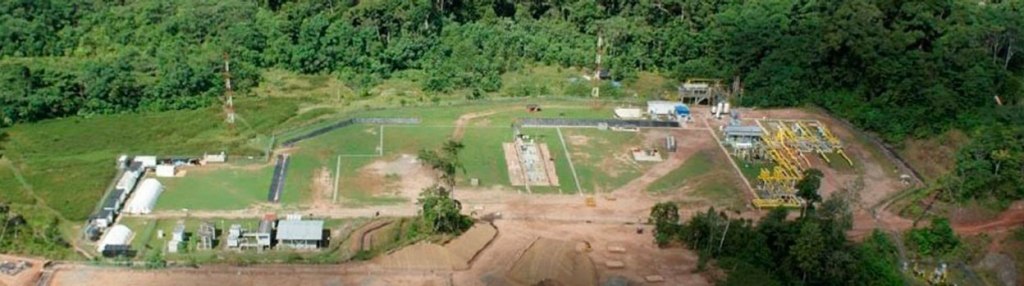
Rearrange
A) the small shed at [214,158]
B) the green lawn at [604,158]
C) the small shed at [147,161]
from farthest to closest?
the small shed at [214,158] < the green lawn at [604,158] < the small shed at [147,161]

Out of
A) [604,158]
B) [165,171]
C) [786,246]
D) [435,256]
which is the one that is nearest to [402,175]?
[435,256]

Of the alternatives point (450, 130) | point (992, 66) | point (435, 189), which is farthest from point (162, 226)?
point (992, 66)

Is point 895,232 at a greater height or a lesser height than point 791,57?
lesser

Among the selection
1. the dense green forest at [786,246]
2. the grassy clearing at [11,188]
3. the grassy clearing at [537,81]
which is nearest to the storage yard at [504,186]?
the dense green forest at [786,246]

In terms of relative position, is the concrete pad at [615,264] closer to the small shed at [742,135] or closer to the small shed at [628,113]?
the small shed at [742,135]

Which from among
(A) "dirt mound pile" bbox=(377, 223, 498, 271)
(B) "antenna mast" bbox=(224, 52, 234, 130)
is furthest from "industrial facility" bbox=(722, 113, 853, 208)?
(B) "antenna mast" bbox=(224, 52, 234, 130)

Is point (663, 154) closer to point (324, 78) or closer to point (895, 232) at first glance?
point (895, 232)

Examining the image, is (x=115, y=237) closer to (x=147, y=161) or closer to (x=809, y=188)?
(x=147, y=161)
